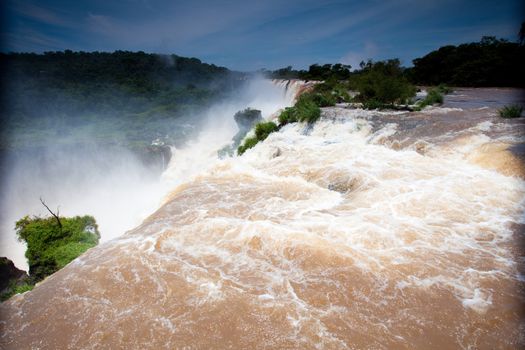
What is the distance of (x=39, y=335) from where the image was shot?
492cm

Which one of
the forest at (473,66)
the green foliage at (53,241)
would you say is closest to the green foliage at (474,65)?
the forest at (473,66)

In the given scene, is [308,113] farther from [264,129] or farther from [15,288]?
[15,288]

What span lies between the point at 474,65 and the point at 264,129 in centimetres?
2907

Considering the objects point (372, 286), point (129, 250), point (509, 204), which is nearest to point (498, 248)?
point (509, 204)

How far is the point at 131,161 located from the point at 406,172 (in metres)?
38.4

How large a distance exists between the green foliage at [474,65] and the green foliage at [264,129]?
82.9 feet

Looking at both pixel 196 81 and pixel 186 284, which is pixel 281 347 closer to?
pixel 186 284

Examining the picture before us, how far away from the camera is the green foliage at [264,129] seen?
1833 cm

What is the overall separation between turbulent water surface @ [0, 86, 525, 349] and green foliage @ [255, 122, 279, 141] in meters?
8.34

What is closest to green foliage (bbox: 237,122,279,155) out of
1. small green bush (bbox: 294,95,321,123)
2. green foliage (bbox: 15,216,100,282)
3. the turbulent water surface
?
small green bush (bbox: 294,95,321,123)

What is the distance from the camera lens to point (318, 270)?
5.78 meters

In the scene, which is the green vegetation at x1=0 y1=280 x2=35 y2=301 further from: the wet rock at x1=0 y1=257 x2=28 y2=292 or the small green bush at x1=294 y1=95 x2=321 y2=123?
the small green bush at x1=294 y1=95 x2=321 y2=123

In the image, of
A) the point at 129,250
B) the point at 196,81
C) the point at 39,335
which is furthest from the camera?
the point at 196,81

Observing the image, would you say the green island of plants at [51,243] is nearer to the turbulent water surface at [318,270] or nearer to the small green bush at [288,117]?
the turbulent water surface at [318,270]
